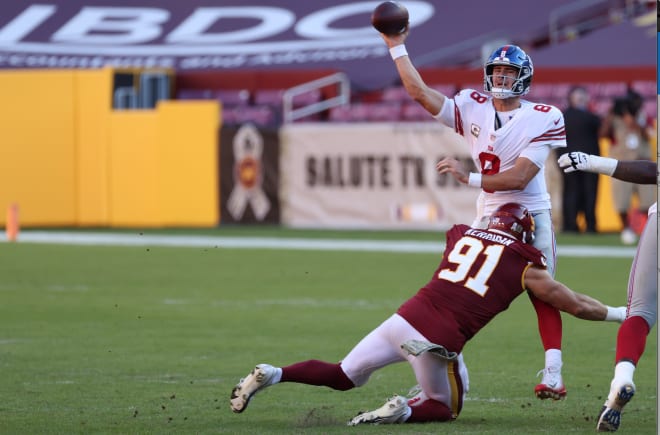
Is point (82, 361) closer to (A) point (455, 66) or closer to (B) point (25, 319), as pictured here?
(B) point (25, 319)

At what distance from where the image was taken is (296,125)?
21.0 meters

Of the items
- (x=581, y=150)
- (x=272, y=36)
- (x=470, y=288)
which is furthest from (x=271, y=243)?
(x=470, y=288)

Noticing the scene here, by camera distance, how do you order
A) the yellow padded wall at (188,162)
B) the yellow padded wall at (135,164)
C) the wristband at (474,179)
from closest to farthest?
1. the wristband at (474,179)
2. the yellow padded wall at (188,162)
3. the yellow padded wall at (135,164)

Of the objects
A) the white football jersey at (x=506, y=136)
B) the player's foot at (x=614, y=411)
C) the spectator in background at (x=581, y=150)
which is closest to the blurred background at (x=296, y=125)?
the spectator in background at (x=581, y=150)

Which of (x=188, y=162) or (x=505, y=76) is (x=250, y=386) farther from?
(x=188, y=162)

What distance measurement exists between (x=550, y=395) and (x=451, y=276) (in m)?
0.73

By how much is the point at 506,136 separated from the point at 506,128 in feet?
0.14

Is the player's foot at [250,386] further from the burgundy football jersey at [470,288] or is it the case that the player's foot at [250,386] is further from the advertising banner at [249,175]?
the advertising banner at [249,175]

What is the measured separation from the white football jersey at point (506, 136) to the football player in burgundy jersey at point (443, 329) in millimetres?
633

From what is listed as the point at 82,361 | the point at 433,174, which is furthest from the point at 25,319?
the point at 433,174

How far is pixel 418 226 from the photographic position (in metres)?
20.7

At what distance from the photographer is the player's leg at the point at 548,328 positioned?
21.1 ft

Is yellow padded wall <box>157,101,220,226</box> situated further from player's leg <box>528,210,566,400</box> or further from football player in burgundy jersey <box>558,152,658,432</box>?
football player in burgundy jersey <box>558,152,658,432</box>

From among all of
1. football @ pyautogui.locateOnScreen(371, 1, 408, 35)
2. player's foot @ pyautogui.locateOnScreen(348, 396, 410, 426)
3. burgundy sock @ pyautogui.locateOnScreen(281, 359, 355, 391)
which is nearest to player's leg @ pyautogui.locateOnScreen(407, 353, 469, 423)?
player's foot @ pyautogui.locateOnScreen(348, 396, 410, 426)
